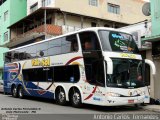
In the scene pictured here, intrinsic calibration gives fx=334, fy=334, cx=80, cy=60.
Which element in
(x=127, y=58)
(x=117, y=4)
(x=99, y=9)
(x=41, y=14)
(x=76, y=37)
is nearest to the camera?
(x=127, y=58)

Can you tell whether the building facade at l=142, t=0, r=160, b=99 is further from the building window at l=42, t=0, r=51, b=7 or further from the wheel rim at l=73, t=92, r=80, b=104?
the building window at l=42, t=0, r=51, b=7

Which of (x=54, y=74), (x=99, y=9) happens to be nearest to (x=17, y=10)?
(x=99, y=9)

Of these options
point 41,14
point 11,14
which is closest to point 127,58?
point 41,14

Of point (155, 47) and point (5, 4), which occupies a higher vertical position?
point (5, 4)

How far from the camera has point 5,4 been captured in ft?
160

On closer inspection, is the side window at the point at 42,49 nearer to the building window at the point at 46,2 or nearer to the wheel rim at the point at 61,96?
the wheel rim at the point at 61,96

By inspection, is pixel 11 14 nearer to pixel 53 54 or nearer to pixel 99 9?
pixel 99 9

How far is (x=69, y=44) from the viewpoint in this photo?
17.5 metres

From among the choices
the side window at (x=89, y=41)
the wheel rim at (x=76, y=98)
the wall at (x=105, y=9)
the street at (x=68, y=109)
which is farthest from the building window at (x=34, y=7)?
the wheel rim at (x=76, y=98)

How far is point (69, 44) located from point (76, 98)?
2.87 meters

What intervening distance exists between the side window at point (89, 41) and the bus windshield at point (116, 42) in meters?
0.33

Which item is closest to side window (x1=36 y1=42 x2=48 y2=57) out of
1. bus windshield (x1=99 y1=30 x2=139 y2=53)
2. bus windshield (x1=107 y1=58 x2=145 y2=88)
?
bus windshield (x1=99 y1=30 x2=139 y2=53)

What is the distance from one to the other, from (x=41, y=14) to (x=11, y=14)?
11804mm

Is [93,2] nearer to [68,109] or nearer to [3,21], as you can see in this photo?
[3,21]
